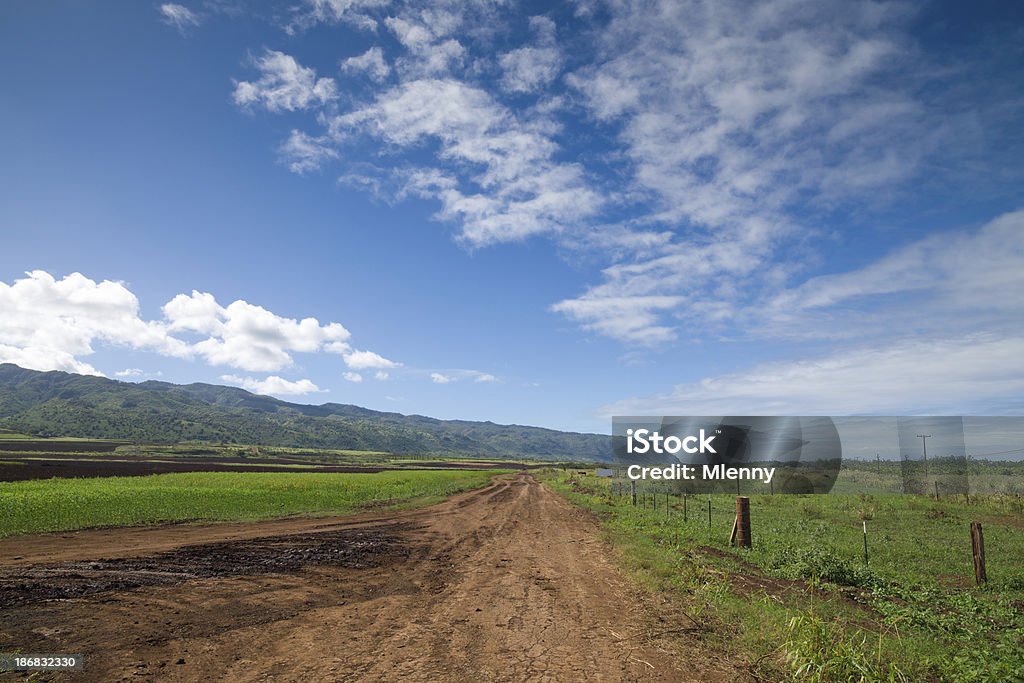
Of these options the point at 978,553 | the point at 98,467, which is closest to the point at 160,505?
the point at 978,553

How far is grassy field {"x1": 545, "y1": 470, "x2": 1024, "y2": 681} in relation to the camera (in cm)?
898

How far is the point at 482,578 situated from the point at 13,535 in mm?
19156

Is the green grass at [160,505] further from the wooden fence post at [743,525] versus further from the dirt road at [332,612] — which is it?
the wooden fence post at [743,525]

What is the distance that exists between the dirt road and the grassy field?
1.39 metres

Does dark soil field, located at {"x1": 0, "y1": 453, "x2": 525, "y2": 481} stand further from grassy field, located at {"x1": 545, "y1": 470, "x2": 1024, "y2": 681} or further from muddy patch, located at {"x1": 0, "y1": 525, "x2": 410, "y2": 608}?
grassy field, located at {"x1": 545, "y1": 470, "x2": 1024, "y2": 681}

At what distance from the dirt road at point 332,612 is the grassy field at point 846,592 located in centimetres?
139

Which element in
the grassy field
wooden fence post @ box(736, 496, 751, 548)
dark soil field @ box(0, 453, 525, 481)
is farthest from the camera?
dark soil field @ box(0, 453, 525, 481)

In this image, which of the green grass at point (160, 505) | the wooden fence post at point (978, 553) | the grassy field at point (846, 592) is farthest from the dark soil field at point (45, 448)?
the wooden fence post at point (978, 553)

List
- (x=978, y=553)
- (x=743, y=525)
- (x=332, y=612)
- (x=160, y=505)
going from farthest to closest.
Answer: (x=160, y=505), (x=743, y=525), (x=978, y=553), (x=332, y=612)

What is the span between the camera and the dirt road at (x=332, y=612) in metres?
8.35

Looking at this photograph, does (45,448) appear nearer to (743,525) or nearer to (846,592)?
(743,525)

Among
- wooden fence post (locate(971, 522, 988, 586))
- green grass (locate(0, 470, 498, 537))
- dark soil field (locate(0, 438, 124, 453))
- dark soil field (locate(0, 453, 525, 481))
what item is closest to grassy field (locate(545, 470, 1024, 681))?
wooden fence post (locate(971, 522, 988, 586))

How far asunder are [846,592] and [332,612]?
579 inches

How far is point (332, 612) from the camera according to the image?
36.8ft
